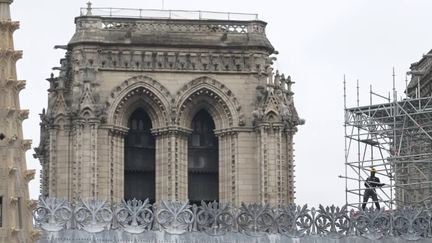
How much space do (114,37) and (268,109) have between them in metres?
6.22

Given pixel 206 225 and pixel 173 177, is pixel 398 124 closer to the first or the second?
pixel 173 177

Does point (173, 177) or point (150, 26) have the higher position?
point (150, 26)

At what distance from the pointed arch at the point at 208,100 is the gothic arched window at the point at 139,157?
159 cm

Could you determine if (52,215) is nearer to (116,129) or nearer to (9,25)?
(9,25)

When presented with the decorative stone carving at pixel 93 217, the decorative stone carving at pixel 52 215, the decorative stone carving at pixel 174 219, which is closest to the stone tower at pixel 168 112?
the decorative stone carving at pixel 174 219

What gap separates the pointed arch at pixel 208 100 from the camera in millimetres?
75875

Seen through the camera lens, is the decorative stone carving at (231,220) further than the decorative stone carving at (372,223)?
No

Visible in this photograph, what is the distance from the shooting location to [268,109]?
75.4 metres

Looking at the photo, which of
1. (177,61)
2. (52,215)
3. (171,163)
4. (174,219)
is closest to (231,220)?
(174,219)

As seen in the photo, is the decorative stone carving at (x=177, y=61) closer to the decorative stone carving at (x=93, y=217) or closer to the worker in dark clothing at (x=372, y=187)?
the worker in dark clothing at (x=372, y=187)

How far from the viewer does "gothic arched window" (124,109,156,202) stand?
76.8 m

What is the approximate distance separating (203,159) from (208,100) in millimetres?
2552

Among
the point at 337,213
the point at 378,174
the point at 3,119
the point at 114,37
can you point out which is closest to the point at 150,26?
the point at 114,37

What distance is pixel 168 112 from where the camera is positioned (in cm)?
7562
